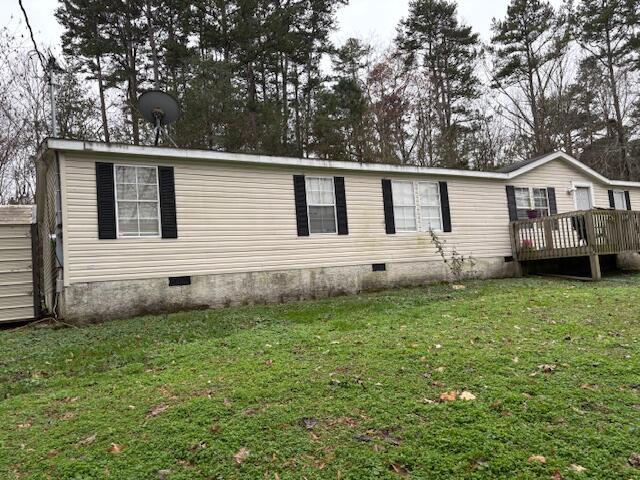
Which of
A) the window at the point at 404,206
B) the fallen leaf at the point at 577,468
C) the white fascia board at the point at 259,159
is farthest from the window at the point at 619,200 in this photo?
the fallen leaf at the point at 577,468

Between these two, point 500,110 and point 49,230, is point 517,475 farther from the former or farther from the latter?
point 500,110

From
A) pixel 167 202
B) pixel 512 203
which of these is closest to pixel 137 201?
pixel 167 202

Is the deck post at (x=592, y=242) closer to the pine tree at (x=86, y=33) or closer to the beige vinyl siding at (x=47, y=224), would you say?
the beige vinyl siding at (x=47, y=224)

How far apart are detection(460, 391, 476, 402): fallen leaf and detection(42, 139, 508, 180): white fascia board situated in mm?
6820

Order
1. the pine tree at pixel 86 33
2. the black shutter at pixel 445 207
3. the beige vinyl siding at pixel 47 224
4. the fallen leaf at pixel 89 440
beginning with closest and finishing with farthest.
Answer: the fallen leaf at pixel 89 440 < the beige vinyl siding at pixel 47 224 < the black shutter at pixel 445 207 < the pine tree at pixel 86 33

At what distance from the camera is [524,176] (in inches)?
511

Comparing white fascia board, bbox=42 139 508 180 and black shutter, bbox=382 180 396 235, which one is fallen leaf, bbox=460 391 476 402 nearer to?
white fascia board, bbox=42 139 508 180

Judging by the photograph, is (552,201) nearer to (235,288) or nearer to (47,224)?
(235,288)

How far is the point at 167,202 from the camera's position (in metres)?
8.29

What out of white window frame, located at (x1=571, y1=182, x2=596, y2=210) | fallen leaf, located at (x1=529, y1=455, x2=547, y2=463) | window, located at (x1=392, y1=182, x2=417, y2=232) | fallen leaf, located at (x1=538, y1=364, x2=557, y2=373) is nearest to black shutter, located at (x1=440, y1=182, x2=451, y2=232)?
window, located at (x1=392, y1=182, x2=417, y2=232)

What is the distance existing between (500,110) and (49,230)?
70.3ft

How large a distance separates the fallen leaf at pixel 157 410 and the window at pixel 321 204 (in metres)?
6.58

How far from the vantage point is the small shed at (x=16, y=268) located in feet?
25.8

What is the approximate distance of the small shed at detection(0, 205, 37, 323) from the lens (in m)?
7.88
